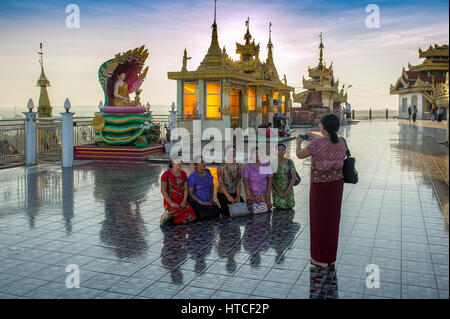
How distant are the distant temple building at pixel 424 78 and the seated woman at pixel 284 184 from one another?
46145mm

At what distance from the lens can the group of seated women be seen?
7.33 metres

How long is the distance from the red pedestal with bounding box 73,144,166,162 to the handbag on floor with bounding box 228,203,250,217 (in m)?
8.70

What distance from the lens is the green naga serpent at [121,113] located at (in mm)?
17406

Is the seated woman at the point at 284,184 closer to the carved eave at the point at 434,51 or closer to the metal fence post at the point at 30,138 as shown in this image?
the metal fence post at the point at 30,138

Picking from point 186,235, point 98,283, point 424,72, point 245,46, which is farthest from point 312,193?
point 424,72

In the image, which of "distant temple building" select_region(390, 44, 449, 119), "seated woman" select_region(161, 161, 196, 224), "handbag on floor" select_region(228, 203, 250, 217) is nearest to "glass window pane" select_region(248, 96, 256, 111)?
"handbag on floor" select_region(228, 203, 250, 217)

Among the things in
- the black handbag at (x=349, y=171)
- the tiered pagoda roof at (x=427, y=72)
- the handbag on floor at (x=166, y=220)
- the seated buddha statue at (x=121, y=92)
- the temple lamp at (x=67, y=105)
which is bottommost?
the handbag on floor at (x=166, y=220)

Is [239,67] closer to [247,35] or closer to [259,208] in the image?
[247,35]

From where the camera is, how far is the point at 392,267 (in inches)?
210

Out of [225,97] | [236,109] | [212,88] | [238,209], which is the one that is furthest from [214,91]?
[238,209]

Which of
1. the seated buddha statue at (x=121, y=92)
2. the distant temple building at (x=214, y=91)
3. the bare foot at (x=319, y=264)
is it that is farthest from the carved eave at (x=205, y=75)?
the bare foot at (x=319, y=264)
